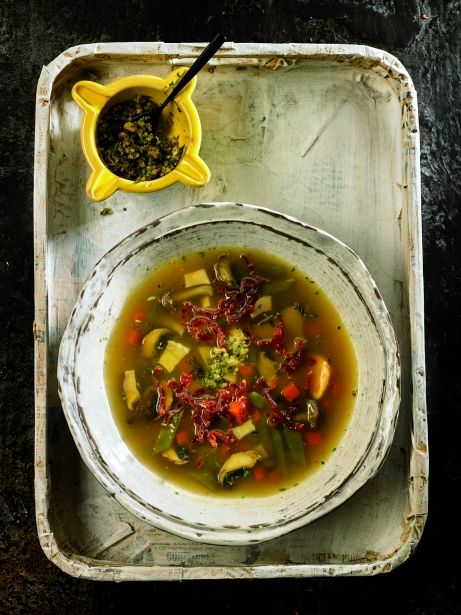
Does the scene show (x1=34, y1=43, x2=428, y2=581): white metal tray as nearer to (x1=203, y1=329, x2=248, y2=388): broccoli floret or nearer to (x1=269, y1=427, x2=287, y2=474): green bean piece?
(x1=269, y1=427, x2=287, y2=474): green bean piece

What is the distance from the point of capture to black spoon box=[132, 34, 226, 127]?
178 centimetres

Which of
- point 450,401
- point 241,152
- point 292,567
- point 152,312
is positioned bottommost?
point 292,567

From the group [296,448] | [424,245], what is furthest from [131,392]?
[424,245]

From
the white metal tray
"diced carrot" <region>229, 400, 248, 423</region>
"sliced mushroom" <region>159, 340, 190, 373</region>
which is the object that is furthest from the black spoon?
"diced carrot" <region>229, 400, 248, 423</region>

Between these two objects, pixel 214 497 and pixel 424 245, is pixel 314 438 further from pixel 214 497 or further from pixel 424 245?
pixel 424 245

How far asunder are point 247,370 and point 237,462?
0.29m

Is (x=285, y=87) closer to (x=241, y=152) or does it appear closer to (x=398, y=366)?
(x=241, y=152)

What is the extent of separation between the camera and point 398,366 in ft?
6.25

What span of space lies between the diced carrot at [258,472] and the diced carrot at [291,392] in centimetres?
23

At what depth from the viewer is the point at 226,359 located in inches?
83.3

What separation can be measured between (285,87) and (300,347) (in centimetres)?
85

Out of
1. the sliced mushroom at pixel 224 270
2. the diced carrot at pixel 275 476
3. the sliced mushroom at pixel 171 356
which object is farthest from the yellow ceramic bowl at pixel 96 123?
the diced carrot at pixel 275 476

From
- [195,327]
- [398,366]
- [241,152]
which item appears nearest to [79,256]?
[195,327]

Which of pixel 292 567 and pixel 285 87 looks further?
pixel 285 87
